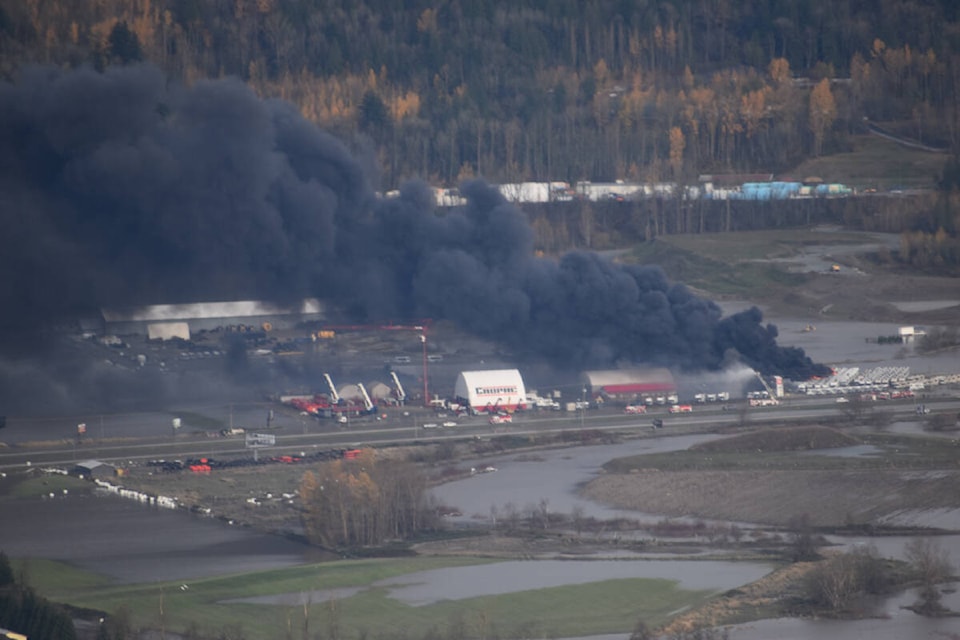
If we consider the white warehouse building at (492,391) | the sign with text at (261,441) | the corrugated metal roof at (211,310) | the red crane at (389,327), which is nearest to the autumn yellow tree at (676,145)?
the corrugated metal roof at (211,310)

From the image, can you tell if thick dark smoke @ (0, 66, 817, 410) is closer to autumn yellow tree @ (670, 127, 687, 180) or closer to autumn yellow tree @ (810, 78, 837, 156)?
autumn yellow tree @ (670, 127, 687, 180)

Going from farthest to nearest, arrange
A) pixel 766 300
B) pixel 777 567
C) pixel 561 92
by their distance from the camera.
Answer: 1. pixel 561 92
2. pixel 766 300
3. pixel 777 567

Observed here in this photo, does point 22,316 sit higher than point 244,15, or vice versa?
point 244,15

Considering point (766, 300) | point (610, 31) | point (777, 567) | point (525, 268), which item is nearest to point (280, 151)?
point (525, 268)

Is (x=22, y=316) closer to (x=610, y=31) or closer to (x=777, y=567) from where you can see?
(x=777, y=567)

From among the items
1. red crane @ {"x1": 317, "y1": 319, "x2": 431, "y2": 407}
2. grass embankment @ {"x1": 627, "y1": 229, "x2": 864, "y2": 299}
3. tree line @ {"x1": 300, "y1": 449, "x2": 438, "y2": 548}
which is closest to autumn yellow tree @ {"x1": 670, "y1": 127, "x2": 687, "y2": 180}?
grass embankment @ {"x1": 627, "y1": 229, "x2": 864, "y2": 299}

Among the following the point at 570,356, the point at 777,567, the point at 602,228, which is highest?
the point at 602,228

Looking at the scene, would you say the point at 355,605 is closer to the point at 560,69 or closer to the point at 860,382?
the point at 860,382

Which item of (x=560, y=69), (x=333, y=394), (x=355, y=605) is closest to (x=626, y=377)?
(x=333, y=394)
